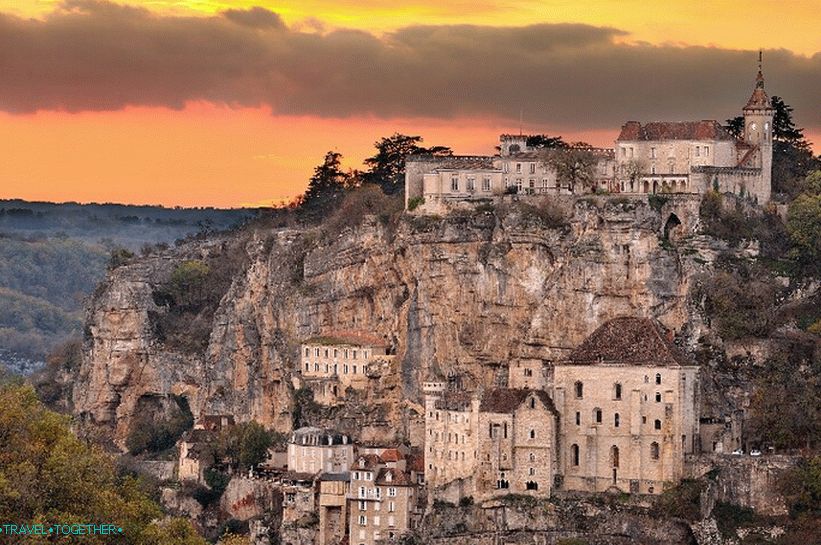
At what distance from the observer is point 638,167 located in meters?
92.1

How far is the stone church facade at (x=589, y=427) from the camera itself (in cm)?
8175

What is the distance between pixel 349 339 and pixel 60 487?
3650 cm

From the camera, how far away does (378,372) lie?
9288cm

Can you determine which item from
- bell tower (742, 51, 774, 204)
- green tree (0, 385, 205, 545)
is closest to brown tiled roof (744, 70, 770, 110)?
bell tower (742, 51, 774, 204)

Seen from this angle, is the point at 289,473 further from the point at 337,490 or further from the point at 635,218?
the point at 635,218

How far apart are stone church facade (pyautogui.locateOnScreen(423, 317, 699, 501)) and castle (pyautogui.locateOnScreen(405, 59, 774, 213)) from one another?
9.38m

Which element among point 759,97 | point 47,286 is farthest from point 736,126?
point 47,286

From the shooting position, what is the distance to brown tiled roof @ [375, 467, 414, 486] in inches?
3319

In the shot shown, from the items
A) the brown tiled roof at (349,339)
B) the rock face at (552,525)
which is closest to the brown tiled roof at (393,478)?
the rock face at (552,525)

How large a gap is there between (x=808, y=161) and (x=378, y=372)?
20.2m

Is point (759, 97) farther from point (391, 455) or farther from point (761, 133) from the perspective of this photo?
point (391, 455)

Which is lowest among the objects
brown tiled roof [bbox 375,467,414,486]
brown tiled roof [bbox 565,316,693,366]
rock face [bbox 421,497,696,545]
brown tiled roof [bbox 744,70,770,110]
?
rock face [bbox 421,497,696,545]

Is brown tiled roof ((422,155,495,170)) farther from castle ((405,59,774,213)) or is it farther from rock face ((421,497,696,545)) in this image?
rock face ((421,497,696,545))

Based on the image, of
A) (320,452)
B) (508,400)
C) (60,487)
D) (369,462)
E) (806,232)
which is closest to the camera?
(60,487)
